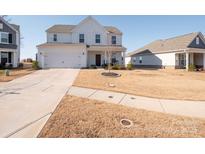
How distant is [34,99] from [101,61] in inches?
853

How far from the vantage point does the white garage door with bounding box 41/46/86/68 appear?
83.8 feet

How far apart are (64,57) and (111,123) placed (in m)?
21.5

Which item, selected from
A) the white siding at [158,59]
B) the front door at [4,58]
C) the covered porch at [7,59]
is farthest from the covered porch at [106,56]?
the front door at [4,58]

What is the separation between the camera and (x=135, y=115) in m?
6.20

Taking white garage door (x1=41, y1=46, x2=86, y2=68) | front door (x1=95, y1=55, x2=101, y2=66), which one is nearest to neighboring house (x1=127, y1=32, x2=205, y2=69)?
front door (x1=95, y1=55, x2=101, y2=66)

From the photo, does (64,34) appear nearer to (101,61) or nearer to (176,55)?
(101,61)

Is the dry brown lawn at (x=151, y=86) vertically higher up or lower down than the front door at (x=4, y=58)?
lower down

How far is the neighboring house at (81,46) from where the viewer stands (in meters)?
25.6

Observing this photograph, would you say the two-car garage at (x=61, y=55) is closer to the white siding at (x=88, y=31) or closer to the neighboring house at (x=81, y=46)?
the neighboring house at (x=81, y=46)

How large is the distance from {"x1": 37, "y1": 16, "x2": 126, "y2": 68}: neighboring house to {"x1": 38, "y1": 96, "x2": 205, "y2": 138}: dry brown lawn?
1966cm

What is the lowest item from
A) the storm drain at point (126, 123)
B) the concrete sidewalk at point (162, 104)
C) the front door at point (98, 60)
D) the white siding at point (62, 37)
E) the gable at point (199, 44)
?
the storm drain at point (126, 123)
